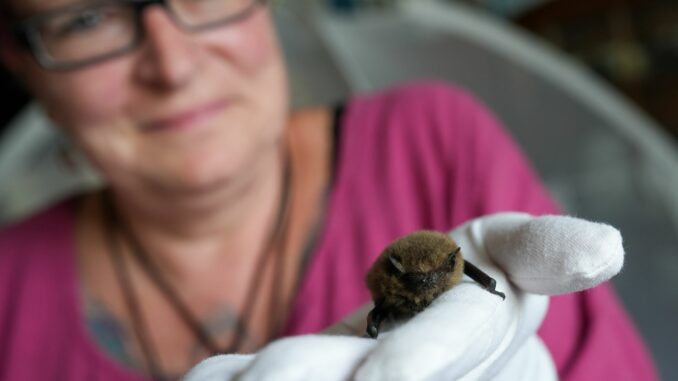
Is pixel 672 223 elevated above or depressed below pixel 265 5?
below

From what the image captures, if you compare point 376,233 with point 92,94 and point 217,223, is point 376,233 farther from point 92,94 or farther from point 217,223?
point 92,94

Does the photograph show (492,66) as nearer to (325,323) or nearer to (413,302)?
(325,323)

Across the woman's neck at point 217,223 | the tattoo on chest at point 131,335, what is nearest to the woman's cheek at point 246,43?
the woman's neck at point 217,223

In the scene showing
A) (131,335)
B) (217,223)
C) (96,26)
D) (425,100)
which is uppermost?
(96,26)

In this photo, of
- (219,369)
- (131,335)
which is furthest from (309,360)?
(131,335)

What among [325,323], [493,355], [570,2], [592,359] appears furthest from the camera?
[570,2]

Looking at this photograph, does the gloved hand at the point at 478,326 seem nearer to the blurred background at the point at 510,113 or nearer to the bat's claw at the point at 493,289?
the bat's claw at the point at 493,289

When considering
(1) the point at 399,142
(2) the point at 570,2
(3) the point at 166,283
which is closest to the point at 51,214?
(3) the point at 166,283
